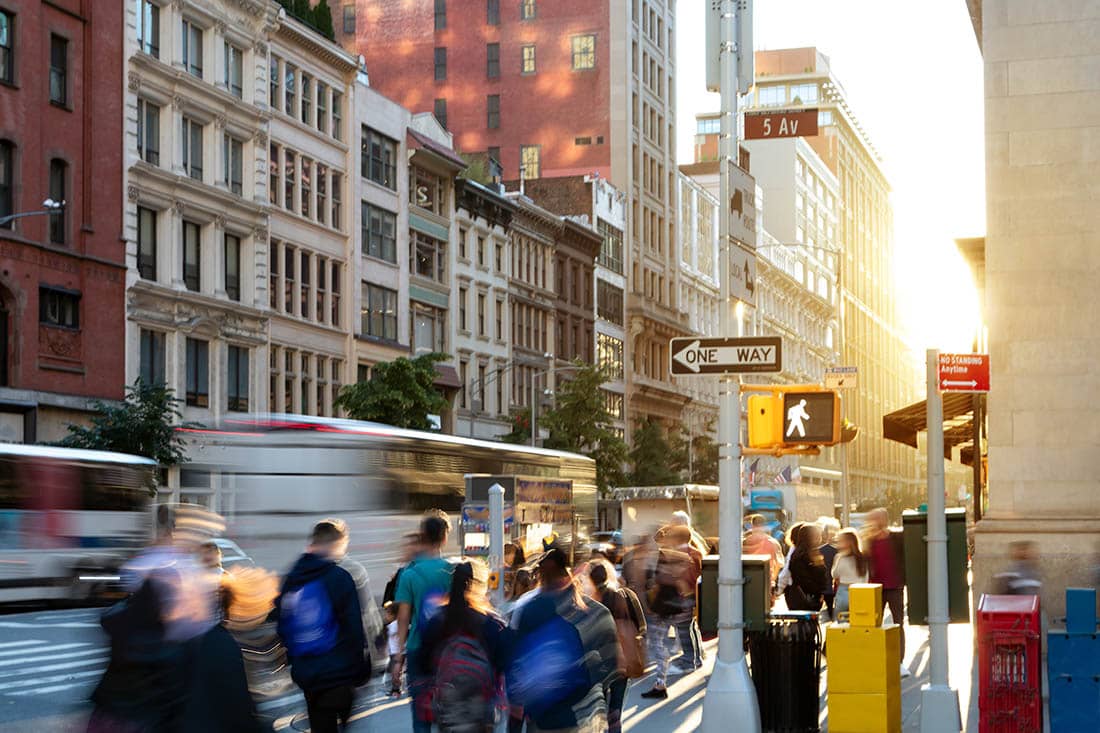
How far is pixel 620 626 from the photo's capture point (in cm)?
1467

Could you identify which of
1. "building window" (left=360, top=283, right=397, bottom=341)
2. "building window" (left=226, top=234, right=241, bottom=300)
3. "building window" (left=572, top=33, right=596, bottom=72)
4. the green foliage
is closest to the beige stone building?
the green foliage

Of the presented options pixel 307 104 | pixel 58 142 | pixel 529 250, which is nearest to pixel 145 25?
pixel 58 142

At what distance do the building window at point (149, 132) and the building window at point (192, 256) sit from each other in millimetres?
2679

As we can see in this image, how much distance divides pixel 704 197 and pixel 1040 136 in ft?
292

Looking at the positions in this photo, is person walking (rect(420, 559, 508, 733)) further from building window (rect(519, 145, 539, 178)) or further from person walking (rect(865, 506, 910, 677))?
building window (rect(519, 145, 539, 178))

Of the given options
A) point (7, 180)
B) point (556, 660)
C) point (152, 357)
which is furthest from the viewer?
point (152, 357)

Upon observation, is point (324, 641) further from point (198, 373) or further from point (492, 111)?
point (492, 111)

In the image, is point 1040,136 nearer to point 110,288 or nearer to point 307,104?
point 110,288

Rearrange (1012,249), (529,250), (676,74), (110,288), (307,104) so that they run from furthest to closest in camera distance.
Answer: (676,74) → (529,250) → (307,104) → (110,288) → (1012,249)

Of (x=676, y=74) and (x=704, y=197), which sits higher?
(x=676, y=74)

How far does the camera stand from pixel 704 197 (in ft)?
357

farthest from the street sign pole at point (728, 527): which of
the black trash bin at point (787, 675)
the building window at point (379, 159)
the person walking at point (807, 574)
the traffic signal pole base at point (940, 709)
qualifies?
the building window at point (379, 159)

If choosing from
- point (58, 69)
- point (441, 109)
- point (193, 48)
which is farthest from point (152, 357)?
point (441, 109)

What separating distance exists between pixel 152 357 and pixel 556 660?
43.3 metres
